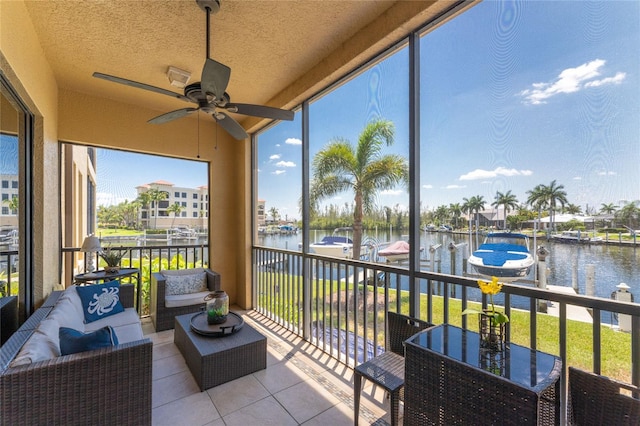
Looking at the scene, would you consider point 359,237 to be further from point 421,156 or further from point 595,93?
point 595,93

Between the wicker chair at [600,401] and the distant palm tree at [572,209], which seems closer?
the wicker chair at [600,401]

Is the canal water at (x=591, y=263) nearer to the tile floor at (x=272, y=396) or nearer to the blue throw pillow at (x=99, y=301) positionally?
the tile floor at (x=272, y=396)

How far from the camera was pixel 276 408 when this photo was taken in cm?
210

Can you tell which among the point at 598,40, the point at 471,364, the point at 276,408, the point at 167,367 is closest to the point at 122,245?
the point at 167,367

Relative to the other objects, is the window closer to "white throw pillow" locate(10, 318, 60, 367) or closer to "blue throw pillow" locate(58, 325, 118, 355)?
"white throw pillow" locate(10, 318, 60, 367)

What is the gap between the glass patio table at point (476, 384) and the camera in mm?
1108

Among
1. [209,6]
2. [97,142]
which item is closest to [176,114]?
[209,6]

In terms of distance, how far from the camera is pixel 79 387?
1.47 meters

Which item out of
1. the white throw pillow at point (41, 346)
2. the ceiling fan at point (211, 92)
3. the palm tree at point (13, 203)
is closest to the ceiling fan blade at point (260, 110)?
the ceiling fan at point (211, 92)

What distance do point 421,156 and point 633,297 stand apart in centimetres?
138

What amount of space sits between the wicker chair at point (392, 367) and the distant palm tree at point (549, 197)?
982 millimetres

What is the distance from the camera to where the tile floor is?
199cm

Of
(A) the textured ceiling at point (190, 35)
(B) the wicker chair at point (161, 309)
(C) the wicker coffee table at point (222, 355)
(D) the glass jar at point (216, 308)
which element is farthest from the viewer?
(B) the wicker chair at point (161, 309)

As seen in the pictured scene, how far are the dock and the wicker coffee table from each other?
7.22ft
